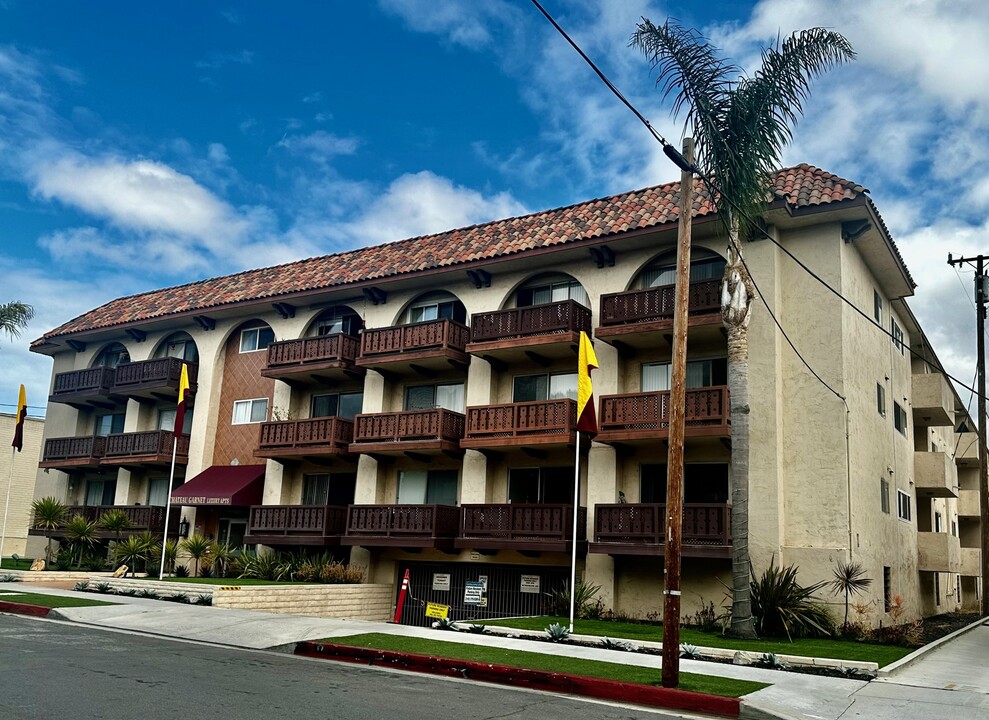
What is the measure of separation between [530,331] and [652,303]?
3.93 m

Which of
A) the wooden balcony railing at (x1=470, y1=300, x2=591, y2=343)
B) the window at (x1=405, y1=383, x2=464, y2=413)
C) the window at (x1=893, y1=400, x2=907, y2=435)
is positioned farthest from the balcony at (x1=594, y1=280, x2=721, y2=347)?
the window at (x1=893, y1=400, x2=907, y2=435)

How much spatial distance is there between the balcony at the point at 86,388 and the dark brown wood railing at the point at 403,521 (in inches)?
607

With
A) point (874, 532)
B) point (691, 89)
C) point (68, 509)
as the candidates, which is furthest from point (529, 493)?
point (68, 509)

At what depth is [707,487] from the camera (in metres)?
24.4

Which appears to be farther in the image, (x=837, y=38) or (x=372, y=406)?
(x=372, y=406)

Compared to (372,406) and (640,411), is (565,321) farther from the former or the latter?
(372,406)

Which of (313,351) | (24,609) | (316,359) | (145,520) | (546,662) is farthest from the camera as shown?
(145,520)

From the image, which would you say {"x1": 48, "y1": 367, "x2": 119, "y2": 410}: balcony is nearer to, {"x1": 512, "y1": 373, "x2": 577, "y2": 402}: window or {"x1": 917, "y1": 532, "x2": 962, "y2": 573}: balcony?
{"x1": 512, "y1": 373, "x2": 577, "y2": 402}: window

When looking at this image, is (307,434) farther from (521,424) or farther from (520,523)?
(520,523)

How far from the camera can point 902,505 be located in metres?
31.3

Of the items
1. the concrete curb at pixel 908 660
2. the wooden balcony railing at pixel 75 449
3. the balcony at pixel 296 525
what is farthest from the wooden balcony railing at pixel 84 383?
the concrete curb at pixel 908 660

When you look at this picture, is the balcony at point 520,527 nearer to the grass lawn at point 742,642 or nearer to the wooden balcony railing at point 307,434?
the grass lawn at point 742,642

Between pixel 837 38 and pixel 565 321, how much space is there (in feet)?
33.5

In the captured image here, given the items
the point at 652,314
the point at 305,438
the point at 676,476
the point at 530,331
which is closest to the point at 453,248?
the point at 530,331
